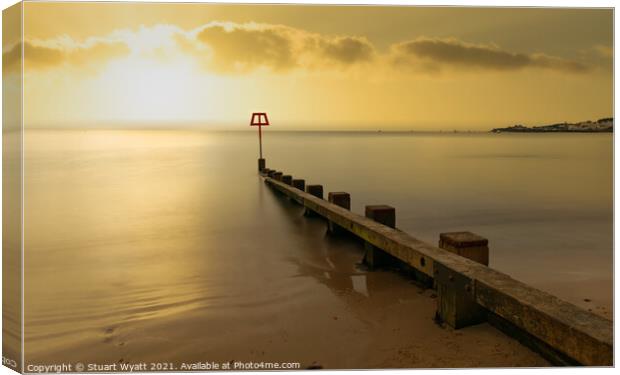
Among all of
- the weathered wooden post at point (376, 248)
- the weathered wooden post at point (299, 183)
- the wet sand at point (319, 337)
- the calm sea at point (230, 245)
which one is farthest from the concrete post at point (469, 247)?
the weathered wooden post at point (299, 183)

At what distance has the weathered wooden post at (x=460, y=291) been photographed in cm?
273

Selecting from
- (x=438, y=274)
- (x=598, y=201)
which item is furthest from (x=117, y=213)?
(x=598, y=201)

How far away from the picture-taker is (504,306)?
237cm

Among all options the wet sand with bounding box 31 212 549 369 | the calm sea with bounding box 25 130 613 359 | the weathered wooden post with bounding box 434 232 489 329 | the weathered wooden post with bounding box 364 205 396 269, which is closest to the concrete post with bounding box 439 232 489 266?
the weathered wooden post with bounding box 434 232 489 329

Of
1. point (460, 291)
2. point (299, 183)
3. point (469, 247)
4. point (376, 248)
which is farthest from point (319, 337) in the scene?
point (299, 183)

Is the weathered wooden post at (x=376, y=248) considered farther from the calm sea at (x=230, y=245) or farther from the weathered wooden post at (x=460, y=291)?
the weathered wooden post at (x=460, y=291)

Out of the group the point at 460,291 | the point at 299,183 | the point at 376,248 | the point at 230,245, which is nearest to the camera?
the point at 460,291

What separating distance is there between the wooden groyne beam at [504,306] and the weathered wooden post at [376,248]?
1.26 ft

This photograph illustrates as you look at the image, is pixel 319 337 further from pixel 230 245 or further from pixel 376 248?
pixel 230 245

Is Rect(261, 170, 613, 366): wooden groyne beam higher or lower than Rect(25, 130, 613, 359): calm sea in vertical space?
higher

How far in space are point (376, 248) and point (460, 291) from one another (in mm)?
1463

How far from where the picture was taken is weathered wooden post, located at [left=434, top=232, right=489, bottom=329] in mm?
2732

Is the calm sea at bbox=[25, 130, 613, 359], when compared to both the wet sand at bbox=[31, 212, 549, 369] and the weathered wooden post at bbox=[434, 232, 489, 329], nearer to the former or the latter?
the wet sand at bbox=[31, 212, 549, 369]

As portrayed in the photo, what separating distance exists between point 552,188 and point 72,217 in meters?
9.49
